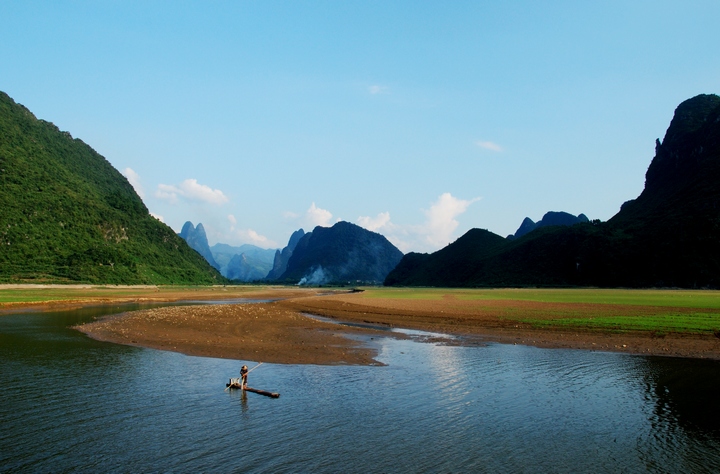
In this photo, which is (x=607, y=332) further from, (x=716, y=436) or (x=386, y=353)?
(x=716, y=436)

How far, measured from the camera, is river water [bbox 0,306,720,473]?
1311 cm

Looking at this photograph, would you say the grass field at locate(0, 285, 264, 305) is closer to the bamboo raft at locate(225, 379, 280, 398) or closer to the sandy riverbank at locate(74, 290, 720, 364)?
the sandy riverbank at locate(74, 290, 720, 364)

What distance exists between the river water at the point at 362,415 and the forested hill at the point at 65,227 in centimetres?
10188

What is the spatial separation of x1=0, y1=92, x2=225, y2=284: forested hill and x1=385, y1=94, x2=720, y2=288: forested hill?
12482 centimetres

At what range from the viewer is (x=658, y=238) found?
436ft

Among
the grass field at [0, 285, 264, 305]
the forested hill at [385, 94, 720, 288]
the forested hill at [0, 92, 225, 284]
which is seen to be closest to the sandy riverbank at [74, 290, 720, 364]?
the grass field at [0, 285, 264, 305]

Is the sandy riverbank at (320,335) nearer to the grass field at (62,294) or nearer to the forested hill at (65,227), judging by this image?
the grass field at (62,294)

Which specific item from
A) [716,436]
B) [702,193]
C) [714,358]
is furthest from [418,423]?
[702,193]

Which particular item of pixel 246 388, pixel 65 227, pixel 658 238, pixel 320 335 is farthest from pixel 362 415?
pixel 658 238

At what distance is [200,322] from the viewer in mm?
44969

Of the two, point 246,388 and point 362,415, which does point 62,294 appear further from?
point 362,415

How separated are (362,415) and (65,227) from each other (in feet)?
472

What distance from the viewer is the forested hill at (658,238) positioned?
11938 cm

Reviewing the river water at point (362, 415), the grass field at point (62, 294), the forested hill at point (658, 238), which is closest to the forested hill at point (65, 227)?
the grass field at point (62, 294)
